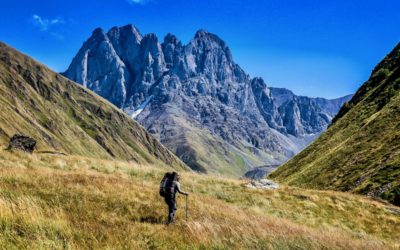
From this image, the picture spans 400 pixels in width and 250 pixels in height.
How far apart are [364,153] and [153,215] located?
1705 inches

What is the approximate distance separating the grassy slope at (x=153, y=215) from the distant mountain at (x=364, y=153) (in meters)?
9.02

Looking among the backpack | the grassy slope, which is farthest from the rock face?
the backpack

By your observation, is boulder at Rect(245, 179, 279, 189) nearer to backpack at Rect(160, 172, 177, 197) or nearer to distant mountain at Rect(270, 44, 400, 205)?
distant mountain at Rect(270, 44, 400, 205)

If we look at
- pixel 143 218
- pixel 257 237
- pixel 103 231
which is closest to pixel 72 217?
pixel 103 231

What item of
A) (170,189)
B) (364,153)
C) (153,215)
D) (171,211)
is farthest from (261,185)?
(364,153)

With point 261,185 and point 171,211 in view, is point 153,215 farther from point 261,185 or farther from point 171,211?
point 261,185

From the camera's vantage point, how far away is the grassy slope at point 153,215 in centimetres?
858

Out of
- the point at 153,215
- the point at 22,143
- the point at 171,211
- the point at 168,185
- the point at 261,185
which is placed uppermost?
the point at 22,143

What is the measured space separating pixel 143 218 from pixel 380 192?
31.1 m

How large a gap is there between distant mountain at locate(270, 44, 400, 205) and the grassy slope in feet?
29.6

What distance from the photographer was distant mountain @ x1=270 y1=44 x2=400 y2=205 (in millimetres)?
40675

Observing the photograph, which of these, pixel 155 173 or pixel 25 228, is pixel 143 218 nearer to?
pixel 25 228

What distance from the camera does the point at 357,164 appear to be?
1898 inches

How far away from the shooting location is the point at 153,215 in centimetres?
1434
